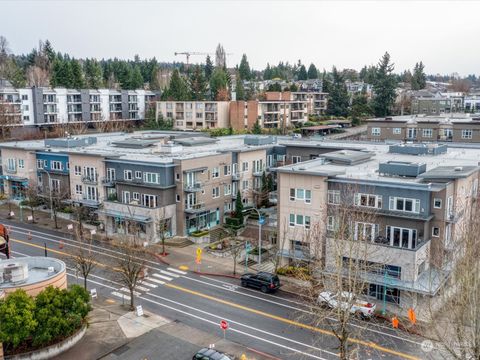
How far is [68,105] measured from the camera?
375 ft

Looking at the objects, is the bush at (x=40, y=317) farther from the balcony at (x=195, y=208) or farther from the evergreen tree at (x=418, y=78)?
the evergreen tree at (x=418, y=78)

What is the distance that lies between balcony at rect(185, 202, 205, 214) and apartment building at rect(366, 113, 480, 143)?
4112 cm

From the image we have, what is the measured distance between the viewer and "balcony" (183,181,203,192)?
51.7 meters

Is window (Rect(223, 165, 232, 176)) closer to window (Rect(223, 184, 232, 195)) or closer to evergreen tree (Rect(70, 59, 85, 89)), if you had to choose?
window (Rect(223, 184, 232, 195))

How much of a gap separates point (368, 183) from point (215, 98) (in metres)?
93.4

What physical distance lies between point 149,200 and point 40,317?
24783mm

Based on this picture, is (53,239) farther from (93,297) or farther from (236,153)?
(236,153)

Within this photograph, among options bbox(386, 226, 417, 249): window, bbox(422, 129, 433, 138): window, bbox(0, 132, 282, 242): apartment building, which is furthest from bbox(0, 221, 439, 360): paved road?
bbox(422, 129, 433, 138): window

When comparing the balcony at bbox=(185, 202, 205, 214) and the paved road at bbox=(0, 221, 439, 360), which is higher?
the balcony at bbox=(185, 202, 205, 214)

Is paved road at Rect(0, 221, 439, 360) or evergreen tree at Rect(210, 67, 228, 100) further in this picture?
evergreen tree at Rect(210, 67, 228, 100)

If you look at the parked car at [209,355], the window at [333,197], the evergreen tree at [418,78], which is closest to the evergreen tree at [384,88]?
the evergreen tree at [418,78]

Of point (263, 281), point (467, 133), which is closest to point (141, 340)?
point (263, 281)

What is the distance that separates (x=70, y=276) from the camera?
41062mm

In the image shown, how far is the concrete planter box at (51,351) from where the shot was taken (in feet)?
90.4
